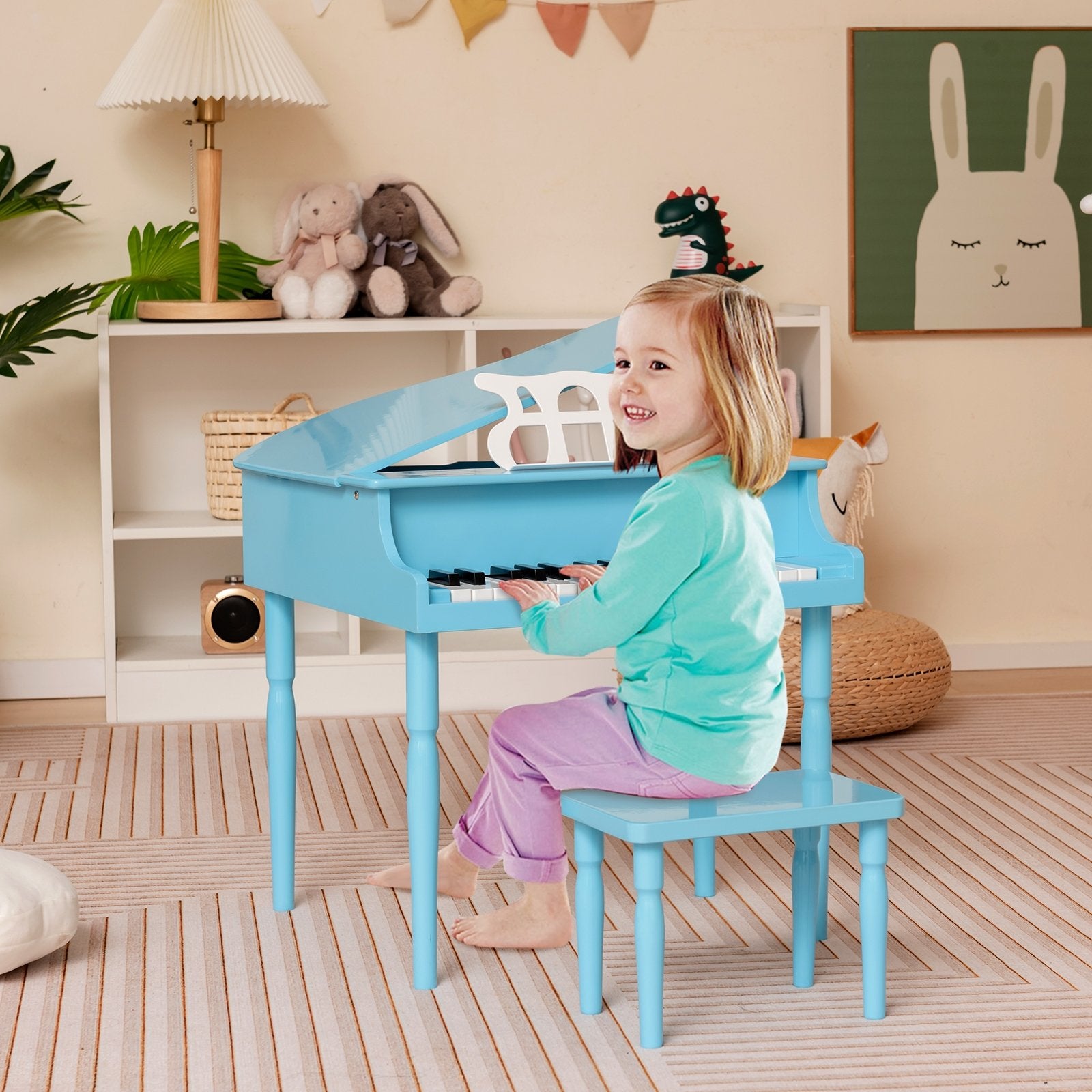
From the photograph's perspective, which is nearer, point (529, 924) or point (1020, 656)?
point (529, 924)

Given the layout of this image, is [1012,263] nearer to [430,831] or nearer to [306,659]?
[306,659]

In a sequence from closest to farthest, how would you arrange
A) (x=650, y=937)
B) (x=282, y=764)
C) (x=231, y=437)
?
(x=650, y=937) < (x=282, y=764) < (x=231, y=437)

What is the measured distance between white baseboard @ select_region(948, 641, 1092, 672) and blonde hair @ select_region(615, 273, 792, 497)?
8.34 ft

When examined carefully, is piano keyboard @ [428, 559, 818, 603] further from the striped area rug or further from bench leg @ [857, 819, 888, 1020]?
the striped area rug

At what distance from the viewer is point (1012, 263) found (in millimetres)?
4180

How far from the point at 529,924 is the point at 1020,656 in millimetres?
2474

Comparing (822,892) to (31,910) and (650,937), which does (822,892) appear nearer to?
(650,937)

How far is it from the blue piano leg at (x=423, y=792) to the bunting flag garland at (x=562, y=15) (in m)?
2.34

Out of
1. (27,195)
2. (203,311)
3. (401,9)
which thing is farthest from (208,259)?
(401,9)

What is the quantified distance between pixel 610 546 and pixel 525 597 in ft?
0.93

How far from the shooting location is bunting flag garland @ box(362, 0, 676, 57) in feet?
13.0

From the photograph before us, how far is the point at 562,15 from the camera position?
3990 mm

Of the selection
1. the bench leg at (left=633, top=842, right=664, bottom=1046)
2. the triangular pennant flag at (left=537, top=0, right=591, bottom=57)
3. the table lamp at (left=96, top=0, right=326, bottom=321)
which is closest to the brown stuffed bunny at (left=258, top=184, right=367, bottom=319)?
the table lamp at (left=96, top=0, right=326, bottom=321)

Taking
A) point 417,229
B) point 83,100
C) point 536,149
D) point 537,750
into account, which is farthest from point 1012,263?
point 537,750
